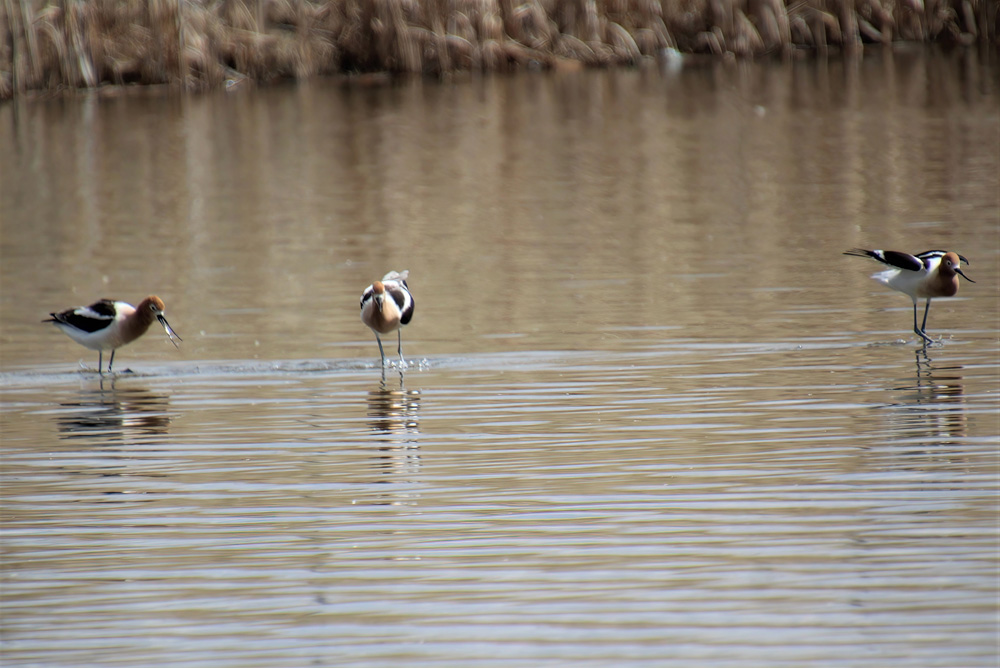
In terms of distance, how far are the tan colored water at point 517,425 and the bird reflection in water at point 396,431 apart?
4 cm

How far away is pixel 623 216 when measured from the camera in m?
15.4

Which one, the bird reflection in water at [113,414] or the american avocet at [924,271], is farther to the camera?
the american avocet at [924,271]

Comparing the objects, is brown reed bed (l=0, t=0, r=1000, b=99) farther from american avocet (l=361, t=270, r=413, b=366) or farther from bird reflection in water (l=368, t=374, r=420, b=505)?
bird reflection in water (l=368, t=374, r=420, b=505)

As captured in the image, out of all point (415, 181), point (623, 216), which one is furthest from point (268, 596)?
point (415, 181)

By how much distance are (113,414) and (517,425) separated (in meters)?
2.42

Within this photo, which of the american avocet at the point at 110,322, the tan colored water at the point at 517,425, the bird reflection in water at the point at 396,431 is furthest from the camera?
the american avocet at the point at 110,322

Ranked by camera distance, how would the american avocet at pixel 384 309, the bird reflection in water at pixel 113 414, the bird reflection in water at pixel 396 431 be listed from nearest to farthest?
the bird reflection in water at pixel 396 431
the bird reflection in water at pixel 113 414
the american avocet at pixel 384 309

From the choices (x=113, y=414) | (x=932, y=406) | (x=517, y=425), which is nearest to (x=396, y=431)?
(x=517, y=425)

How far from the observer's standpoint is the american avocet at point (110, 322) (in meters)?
9.43

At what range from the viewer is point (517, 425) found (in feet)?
23.9

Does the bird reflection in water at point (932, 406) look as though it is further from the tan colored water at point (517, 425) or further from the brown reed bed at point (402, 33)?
the brown reed bed at point (402, 33)

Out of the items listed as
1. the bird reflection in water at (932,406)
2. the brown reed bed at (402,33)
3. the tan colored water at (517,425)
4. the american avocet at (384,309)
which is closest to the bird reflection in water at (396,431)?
the tan colored water at (517,425)

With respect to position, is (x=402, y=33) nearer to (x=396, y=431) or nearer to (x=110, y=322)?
(x=110, y=322)

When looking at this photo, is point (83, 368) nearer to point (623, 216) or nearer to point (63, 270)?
point (63, 270)
